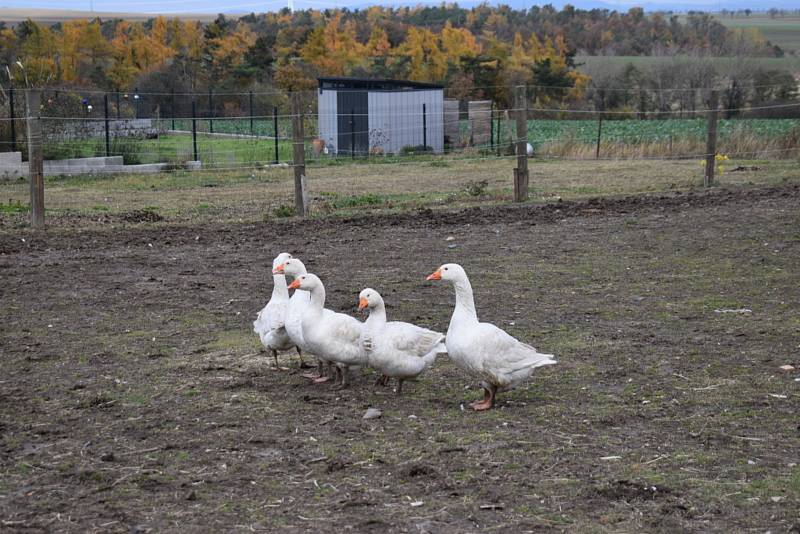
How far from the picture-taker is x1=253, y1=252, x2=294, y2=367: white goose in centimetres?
738

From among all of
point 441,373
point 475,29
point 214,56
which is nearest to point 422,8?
point 475,29

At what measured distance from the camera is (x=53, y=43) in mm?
51281

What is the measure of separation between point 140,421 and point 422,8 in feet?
341

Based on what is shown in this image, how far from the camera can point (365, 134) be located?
28.9m

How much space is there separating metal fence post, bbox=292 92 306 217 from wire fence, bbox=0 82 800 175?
0.75 ft

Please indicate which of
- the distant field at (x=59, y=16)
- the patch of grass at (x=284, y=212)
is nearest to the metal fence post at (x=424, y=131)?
the patch of grass at (x=284, y=212)

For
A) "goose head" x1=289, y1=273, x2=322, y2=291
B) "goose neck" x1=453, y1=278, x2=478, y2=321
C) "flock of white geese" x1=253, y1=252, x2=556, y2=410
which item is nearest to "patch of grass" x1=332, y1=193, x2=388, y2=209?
"flock of white geese" x1=253, y1=252, x2=556, y2=410

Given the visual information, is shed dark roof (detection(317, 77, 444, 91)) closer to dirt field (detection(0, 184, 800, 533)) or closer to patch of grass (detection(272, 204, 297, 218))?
patch of grass (detection(272, 204, 297, 218))

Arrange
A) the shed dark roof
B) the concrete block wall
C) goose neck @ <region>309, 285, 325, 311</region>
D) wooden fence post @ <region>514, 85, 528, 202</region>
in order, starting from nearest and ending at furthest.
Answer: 1. goose neck @ <region>309, 285, 325, 311</region>
2. wooden fence post @ <region>514, 85, 528, 202</region>
3. the concrete block wall
4. the shed dark roof

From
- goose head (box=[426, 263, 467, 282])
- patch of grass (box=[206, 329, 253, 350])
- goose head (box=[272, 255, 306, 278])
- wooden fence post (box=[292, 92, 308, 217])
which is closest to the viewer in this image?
goose head (box=[426, 263, 467, 282])

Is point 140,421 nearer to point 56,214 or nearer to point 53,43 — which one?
point 56,214

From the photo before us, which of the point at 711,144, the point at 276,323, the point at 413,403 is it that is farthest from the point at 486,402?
the point at 711,144

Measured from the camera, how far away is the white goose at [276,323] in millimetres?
7375

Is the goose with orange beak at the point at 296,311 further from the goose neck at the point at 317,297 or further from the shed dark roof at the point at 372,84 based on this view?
the shed dark roof at the point at 372,84
